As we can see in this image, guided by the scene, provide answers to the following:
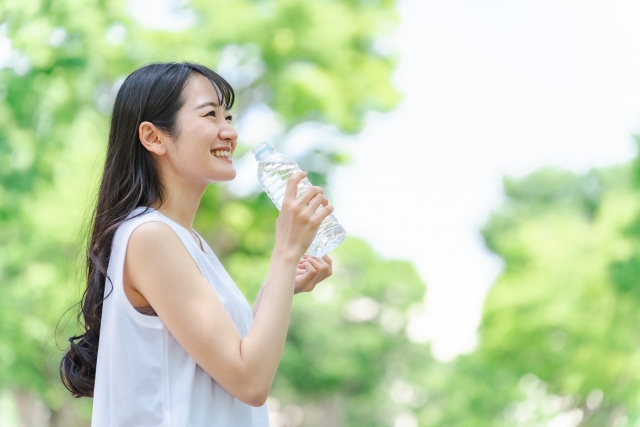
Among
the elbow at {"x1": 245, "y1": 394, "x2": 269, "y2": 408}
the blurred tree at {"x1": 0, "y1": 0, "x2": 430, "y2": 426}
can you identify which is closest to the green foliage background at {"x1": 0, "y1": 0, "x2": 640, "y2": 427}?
the blurred tree at {"x1": 0, "y1": 0, "x2": 430, "y2": 426}

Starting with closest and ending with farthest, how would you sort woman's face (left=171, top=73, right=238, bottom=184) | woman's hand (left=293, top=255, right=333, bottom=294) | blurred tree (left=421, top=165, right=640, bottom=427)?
woman's face (left=171, top=73, right=238, bottom=184) < woman's hand (left=293, top=255, right=333, bottom=294) < blurred tree (left=421, top=165, right=640, bottom=427)

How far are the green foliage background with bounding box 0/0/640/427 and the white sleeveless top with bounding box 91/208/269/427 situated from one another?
34cm

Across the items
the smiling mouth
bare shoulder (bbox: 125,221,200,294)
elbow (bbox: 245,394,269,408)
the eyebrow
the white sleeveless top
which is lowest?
elbow (bbox: 245,394,269,408)

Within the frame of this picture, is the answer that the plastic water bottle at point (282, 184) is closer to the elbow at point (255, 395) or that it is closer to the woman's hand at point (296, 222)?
the woman's hand at point (296, 222)

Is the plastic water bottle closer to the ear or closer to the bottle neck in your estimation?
the bottle neck

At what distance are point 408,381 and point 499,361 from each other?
6824 millimetres

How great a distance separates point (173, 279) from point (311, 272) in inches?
14.1

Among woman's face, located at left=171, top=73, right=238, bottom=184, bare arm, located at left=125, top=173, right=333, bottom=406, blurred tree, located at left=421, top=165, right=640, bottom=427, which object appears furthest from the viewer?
blurred tree, located at left=421, top=165, right=640, bottom=427

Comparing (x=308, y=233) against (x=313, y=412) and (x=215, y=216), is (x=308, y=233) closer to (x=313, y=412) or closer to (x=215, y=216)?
(x=215, y=216)

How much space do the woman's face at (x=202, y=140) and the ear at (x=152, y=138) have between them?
0.8 inches

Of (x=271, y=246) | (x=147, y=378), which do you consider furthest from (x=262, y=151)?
(x=271, y=246)

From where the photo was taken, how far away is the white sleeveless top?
1.12m

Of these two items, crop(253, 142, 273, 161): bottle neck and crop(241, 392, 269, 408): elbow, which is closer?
crop(241, 392, 269, 408): elbow

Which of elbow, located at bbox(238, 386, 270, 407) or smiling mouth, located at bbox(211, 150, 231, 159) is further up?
smiling mouth, located at bbox(211, 150, 231, 159)
